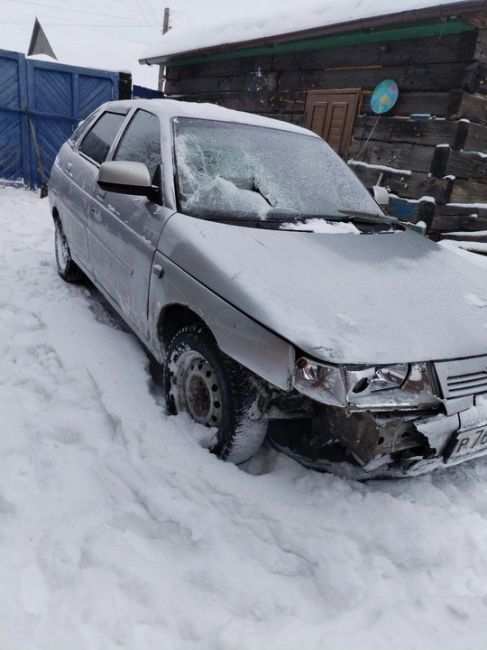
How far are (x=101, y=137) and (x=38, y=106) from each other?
683 cm

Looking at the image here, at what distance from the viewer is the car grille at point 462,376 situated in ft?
6.17

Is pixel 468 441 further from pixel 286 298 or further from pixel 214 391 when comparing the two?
pixel 214 391

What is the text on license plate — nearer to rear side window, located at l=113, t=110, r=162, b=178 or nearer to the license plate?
the license plate

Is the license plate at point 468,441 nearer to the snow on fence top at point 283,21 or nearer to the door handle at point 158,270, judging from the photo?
the door handle at point 158,270

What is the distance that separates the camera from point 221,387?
7.05ft

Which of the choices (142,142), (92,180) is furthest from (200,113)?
(92,180)

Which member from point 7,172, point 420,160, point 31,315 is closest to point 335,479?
point 31,315

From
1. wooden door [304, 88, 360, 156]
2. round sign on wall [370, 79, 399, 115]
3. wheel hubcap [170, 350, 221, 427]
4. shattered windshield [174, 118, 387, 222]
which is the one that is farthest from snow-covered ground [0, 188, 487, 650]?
wooden door [304, 88, 360, 156]

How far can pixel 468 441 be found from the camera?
2.01m

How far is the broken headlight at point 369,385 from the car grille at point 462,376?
0.18 ft

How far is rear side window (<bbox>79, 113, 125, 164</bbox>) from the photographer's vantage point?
3.55m

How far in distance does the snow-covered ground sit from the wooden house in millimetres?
5420

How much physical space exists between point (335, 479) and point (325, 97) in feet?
24.7

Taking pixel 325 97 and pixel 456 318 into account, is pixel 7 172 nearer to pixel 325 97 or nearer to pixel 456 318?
pixel 325 97
